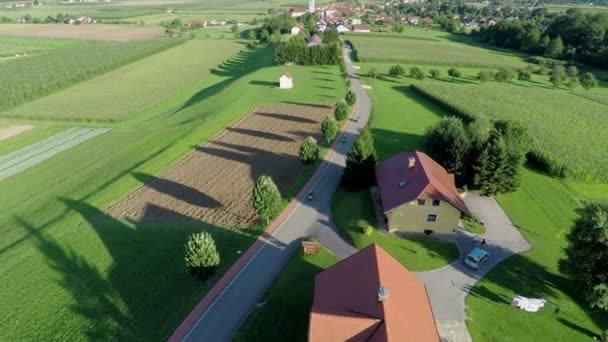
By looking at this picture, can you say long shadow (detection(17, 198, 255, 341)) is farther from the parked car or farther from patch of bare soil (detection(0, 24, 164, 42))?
patch of bare soil (detection(0, 24, 164, 42))

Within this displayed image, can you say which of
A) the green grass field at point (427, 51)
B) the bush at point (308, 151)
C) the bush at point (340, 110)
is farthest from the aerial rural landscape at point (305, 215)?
the green grass field at point (427, 51)

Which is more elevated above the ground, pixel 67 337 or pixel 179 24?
pixel 179 24

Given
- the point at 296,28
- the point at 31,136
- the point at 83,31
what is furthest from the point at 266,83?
the point at 83,31

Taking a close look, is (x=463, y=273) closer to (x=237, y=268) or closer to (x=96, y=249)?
(x=237, y=268)

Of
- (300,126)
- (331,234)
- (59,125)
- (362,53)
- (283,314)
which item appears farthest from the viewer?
(362,53)

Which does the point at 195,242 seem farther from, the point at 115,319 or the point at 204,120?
the point at 204,120

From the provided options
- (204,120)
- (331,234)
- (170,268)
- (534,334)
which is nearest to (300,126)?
(204,120)

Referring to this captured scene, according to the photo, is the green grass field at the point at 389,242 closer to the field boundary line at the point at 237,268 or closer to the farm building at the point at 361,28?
the field boundary line at the point at 237,268
